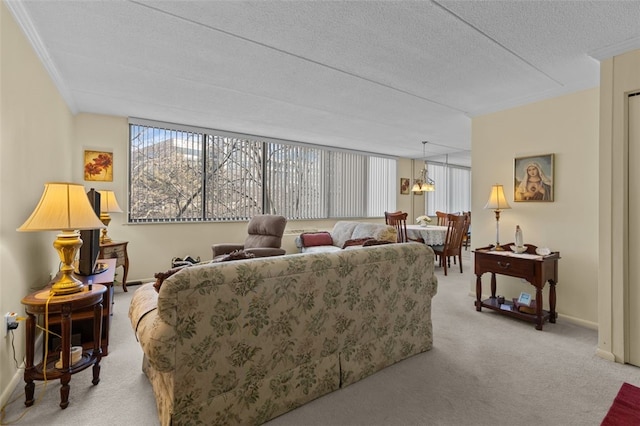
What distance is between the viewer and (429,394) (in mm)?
1918

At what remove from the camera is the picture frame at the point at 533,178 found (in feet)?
10.7

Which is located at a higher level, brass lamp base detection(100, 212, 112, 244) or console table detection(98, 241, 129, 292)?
brass lamp base detection(100, 212, 112, 244)

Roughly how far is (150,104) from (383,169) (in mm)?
5112

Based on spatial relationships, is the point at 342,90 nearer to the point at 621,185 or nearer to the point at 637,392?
the point at 621,185

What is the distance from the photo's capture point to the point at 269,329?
5.51 feet

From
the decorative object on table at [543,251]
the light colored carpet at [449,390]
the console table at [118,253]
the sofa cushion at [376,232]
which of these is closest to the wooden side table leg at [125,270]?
the console table at [118,253]

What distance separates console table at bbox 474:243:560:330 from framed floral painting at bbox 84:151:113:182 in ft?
15.6

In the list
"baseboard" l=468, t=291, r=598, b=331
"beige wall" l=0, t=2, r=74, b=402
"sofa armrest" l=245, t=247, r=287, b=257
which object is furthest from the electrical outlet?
"baseboard" l=468, t=291, r=598, b=331

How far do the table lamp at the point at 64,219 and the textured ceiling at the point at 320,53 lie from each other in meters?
1.14

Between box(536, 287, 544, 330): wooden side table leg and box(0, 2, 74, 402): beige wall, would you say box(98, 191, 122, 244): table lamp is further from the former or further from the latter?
box(536, 287, 544, 330): wooden side table leg

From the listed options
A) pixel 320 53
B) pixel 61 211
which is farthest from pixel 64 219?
pixel 320 53

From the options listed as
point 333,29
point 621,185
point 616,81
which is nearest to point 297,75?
point 333,29

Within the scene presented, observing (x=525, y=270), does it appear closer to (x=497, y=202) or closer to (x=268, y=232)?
(x=497, y=202)

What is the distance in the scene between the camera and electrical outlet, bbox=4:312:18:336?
1.85m
